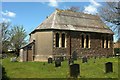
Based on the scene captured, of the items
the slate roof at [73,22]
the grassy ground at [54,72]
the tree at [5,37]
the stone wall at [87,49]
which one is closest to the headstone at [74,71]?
the grassy ground at [54,72]

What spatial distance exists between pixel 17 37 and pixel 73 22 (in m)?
32.1

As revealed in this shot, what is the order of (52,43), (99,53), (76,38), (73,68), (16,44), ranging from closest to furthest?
(73,68) < (52,43) < (76,38) < (99,53) < (16,44)

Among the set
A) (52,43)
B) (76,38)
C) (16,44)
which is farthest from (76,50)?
(16,44)

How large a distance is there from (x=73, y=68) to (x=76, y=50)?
807 inches

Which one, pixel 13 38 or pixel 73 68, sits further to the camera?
pixel 13 38

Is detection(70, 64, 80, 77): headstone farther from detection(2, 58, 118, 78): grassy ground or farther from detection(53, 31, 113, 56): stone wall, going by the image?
detection(53, 31, 113, 56): stone wall

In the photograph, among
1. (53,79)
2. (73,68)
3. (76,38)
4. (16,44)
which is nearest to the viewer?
(53,79)

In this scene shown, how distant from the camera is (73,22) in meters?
38.8

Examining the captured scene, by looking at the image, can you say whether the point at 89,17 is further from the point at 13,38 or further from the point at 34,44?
the point at 13,38

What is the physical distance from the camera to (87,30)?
38844mm

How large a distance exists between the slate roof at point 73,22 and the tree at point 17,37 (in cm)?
2953

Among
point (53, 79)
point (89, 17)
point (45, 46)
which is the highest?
point (89, 17)

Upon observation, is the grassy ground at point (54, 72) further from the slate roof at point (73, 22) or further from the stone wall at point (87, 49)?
the slate roof at point (73, 22)

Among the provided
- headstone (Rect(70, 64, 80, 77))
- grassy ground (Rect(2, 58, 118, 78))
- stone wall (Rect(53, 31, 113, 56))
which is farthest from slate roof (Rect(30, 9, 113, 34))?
headstone (Rect(70, 64, 80, 77))
